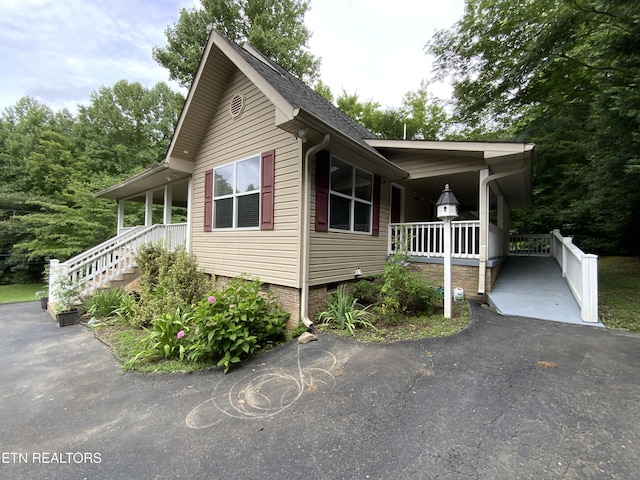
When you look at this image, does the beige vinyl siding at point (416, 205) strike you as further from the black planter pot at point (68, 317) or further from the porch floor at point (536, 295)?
the black planter pot at point (68, 317)

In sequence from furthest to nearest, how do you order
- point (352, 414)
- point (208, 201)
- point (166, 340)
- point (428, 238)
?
point (208, 201), point (428, 238), point (166, 340), point (352, 414)

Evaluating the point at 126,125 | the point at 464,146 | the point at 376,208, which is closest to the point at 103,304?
the point at 376,208

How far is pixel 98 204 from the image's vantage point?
12930 millimetres

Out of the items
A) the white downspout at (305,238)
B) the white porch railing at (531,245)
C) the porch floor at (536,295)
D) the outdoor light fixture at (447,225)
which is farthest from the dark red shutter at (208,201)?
the white porch railing at (531,245)

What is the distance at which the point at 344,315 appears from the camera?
195 inches

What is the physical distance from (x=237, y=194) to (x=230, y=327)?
3490mm

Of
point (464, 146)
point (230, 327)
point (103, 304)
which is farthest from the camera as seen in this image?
point (103, 304)

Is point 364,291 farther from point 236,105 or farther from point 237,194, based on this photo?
point 236,105

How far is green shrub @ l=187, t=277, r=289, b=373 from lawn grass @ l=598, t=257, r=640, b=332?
591cm

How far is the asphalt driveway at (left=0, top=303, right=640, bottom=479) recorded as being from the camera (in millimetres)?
1969

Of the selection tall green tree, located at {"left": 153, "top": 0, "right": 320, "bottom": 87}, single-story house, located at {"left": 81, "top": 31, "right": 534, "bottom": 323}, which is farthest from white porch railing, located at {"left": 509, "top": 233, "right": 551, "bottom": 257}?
tall green tree, located at {"left": 153, "top": 0, "right": 320, "bottom": 87}

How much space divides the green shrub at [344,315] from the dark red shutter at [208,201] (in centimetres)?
391

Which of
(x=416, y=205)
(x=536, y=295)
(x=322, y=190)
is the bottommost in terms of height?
(x=536, y=295)

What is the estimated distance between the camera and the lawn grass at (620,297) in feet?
15.4
